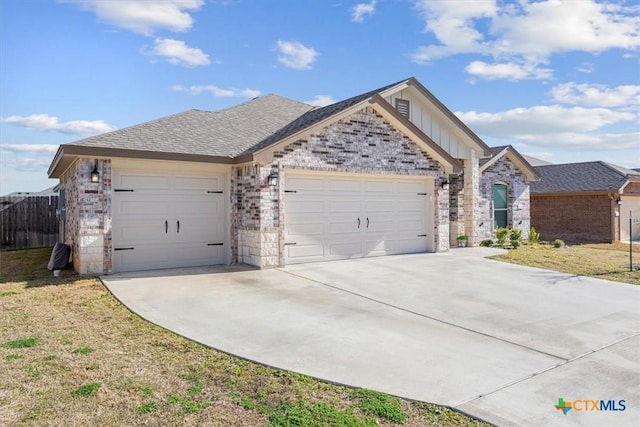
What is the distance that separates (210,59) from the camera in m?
14.3

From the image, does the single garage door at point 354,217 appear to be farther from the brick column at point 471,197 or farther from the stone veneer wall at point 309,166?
the brick column at point 471,197

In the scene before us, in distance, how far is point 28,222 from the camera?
16.8 metres

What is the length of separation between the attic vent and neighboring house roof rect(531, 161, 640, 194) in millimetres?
12383

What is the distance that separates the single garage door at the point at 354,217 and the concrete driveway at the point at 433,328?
47.9 inches

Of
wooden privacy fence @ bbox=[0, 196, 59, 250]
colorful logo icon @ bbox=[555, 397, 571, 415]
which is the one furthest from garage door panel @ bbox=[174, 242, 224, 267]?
wooden privacy fence @ bbox=[0, 196, 59, 250]

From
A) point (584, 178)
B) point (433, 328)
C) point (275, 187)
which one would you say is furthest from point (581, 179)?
point (433, 328)

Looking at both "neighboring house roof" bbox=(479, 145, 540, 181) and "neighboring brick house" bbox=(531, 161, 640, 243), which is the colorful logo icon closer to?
"neighboring house roof" bbox=(479, 145, 540, 181)

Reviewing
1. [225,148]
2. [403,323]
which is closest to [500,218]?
[225,148]

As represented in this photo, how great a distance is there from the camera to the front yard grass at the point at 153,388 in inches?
133

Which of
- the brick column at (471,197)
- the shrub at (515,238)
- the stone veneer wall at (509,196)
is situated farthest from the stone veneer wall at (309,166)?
the stone veneer wall at (509,196)

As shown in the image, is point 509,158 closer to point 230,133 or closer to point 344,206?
point 344,206

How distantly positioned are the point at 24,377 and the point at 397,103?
12569mm

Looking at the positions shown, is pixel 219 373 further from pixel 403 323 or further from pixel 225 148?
pixel 225 148

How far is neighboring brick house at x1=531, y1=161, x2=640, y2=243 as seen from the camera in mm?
20672
